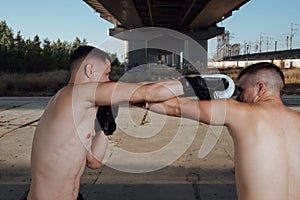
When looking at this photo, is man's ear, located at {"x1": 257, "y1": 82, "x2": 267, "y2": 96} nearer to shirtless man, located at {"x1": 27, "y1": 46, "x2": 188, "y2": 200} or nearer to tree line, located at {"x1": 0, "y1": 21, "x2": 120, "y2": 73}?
shirtless man, located at {"x1": 27, "y1": 46, "x2": 188, "y2": 200}

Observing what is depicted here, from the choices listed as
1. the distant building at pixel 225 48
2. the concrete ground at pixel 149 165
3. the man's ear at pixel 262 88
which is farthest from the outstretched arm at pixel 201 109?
the distant building at pixel 225 48

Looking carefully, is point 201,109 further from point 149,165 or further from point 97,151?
point 149,165

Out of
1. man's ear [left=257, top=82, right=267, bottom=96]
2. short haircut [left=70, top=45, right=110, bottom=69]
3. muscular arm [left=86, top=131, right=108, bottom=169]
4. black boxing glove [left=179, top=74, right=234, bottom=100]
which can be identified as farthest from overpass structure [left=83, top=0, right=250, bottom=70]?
man's ear [left=257, top=82, right=267, bottom=96]

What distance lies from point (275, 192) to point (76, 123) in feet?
4.60

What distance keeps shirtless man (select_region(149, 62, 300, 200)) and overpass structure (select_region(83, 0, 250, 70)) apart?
2237cm

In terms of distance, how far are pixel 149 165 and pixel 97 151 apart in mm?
3747

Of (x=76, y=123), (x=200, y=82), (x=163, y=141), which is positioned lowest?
(x=163, y=141)

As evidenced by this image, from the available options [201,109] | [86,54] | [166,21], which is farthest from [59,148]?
[166,21]

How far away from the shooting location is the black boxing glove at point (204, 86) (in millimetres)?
2818

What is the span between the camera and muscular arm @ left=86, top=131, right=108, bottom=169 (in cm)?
320

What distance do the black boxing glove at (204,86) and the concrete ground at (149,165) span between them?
2.64 meters

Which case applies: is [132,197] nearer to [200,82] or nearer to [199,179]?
[199,179]

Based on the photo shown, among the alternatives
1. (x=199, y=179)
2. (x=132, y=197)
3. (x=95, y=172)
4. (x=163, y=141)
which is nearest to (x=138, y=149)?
(x=163, y=141)

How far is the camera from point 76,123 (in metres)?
2.77
